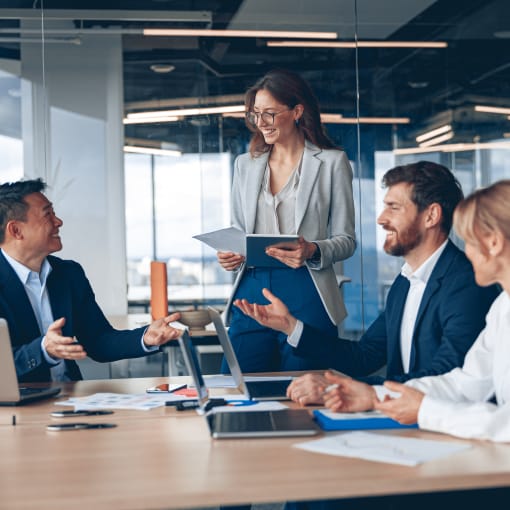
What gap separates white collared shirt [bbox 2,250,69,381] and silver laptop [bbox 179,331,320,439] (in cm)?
106

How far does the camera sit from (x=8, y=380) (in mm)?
2418

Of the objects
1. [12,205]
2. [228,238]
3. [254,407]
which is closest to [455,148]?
[228,238]

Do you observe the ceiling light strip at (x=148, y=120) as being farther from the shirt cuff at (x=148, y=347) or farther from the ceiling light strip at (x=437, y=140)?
the shirt cuff at (x=148, y=347)

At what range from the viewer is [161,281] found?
5.02 meters

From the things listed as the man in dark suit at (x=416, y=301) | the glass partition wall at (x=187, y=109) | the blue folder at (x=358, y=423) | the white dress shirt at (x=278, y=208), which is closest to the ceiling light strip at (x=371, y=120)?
the glass partition wall at (x=187, y=109)

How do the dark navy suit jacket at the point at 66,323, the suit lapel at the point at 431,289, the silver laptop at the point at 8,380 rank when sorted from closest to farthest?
the silver laptop at the point at 8,380 < the suit lapel at the point at 431,289 < the dark navy suit jacket at the point at 66,323

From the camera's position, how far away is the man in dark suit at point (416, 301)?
103 inches

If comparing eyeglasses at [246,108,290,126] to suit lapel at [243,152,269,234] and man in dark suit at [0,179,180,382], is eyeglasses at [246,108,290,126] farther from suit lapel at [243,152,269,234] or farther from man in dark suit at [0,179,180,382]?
man in dark suit at [0,179,180,382]

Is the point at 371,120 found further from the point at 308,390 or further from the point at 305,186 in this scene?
the point at 308,390

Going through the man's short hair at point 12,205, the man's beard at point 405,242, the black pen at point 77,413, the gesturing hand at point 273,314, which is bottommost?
the black pen at point 77,413

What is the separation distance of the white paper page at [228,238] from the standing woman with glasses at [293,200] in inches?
2.0

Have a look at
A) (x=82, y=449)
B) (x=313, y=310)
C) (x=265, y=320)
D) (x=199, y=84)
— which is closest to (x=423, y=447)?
(x=82, y=449)

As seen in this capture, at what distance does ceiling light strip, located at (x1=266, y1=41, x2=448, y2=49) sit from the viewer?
625cm

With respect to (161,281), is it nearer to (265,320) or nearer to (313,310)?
(313,310)
